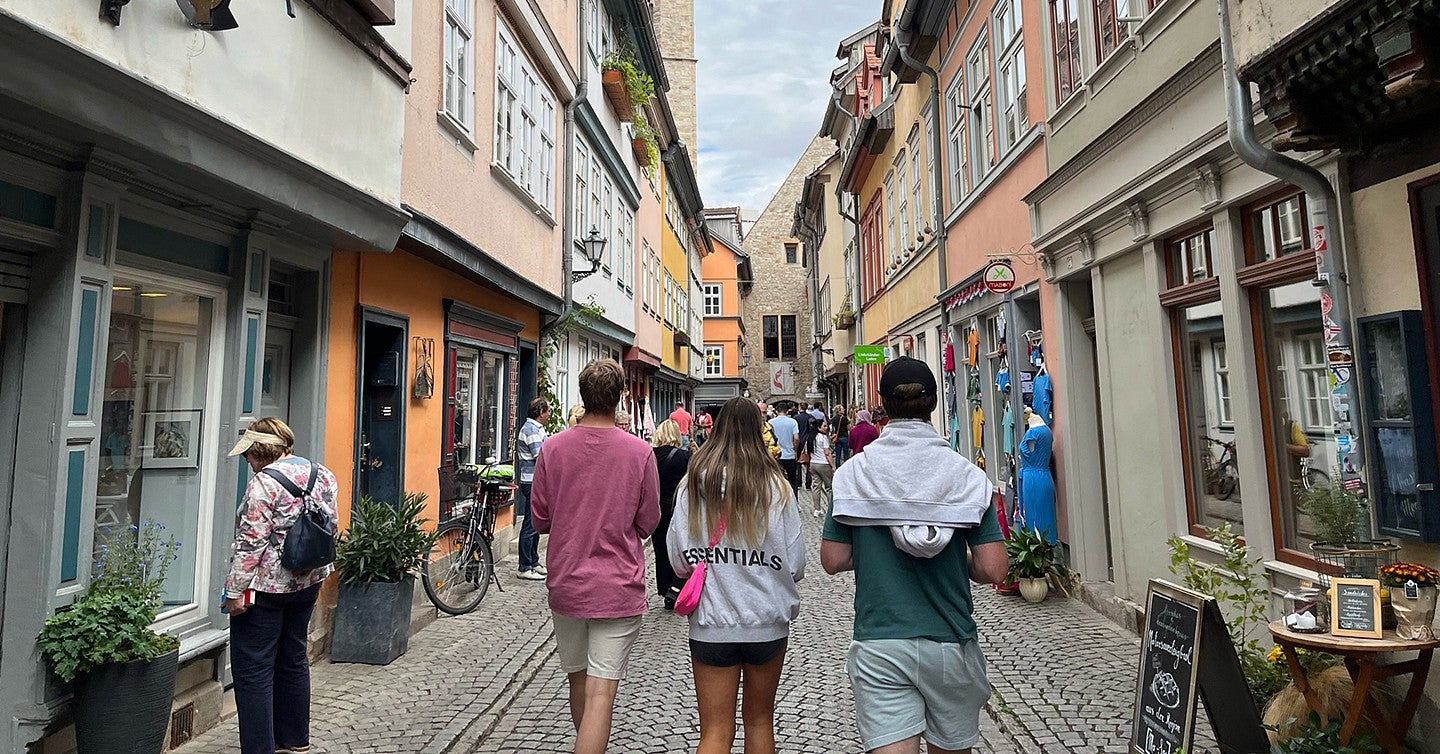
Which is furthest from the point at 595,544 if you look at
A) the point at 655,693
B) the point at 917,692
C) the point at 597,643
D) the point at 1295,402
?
the point at 1295,402

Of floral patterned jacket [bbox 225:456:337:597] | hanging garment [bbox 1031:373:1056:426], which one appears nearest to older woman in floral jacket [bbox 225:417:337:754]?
floral patterned jacket [bbox 225:456:337:597]

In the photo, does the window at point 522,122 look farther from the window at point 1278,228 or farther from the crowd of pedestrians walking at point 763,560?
the window at point 1278,228

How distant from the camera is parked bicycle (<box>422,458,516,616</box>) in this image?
715 centimetres

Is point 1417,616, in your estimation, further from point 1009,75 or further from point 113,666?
point 1009,75

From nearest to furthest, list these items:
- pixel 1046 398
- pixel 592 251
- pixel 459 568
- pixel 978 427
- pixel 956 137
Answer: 1. pixel 459 568
2. pixel 1046 398
3. pixel 978 427
4. pixel 956 137
5. pixel 592 251

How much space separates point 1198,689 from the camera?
339cm

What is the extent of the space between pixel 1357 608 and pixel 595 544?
10.5ft

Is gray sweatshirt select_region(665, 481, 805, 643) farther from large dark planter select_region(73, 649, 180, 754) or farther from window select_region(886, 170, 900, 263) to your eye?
window select_region(886, 170, 900, 263)

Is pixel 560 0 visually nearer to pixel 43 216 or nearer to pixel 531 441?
pixel 531 441

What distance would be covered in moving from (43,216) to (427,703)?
3270mm

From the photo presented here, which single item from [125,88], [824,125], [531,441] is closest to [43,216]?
[125,88]

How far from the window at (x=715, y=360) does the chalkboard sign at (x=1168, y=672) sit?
126 ft

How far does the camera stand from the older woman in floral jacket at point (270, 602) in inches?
146

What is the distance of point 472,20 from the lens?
8383 mm
